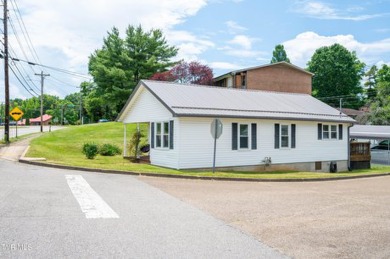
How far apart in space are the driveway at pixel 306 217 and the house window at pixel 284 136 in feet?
31.7

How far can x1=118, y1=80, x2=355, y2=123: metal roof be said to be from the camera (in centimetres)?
1955

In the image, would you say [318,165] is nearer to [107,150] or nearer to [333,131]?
[333,131]

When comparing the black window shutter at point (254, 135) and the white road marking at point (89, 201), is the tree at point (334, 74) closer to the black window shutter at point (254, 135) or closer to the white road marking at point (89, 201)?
the black window shutter at point (254, 135)

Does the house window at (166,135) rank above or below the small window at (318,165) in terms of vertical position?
above

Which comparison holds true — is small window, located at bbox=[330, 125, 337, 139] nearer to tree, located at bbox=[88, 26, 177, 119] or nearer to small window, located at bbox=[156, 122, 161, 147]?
small window, located at bbox=[156, 122, 161, 147]

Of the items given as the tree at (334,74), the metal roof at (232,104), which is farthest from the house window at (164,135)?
the tree at (334,74)

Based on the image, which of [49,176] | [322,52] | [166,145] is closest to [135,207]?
[49,176]

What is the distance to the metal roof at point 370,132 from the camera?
35562 mm

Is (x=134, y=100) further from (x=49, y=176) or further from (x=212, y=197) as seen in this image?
(x=212, y=197)

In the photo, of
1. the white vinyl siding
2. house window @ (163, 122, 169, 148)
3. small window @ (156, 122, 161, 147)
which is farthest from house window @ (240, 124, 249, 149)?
small window @ (156, 122, 161, 147)

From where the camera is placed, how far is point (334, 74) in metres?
73.4

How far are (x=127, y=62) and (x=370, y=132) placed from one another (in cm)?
3176

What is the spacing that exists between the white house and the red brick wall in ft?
70.9

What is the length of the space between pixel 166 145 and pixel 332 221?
42.2ft
